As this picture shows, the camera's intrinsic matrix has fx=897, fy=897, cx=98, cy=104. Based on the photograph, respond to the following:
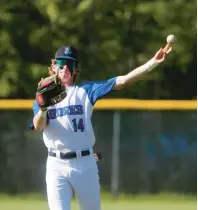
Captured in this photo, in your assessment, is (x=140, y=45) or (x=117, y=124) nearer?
(x=117, y=124)

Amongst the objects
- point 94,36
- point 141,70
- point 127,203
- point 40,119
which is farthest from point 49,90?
point 94,36

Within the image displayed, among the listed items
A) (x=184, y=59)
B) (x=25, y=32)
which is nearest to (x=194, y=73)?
(x=184, y=59)

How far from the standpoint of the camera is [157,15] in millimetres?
15430

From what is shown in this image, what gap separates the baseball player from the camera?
18.7ft

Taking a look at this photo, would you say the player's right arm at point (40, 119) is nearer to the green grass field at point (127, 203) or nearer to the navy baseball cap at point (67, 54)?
the navy baseball cap at point (67, 54)

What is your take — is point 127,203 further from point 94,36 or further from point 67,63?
point 94,36

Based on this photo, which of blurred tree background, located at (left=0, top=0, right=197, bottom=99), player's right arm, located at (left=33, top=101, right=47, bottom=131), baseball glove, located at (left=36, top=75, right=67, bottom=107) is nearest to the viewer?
baseball glove, located at (left=36, top=75, right=67, bottom=107)

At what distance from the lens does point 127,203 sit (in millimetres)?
10492

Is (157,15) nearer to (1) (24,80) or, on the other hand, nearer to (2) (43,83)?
(1) (24,80)

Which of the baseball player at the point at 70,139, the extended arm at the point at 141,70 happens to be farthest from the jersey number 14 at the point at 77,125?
the extended arm at the point at 141,70

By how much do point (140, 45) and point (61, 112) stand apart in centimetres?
1013

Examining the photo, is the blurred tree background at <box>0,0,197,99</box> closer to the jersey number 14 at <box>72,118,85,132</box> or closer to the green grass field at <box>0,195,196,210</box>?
the green grass field at <box>0,195,196,210</box>

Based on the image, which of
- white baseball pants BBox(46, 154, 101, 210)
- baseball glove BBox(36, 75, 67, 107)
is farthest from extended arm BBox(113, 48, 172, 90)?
white baseball pants BBox(46, 154, 101, 210)

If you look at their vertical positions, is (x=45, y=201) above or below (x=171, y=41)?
below
